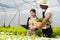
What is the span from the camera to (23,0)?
10.4 ft

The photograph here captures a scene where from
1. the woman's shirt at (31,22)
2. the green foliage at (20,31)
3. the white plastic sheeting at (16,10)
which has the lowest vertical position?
the green foliage at (20,31)

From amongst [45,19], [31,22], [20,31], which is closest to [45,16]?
[45,19]

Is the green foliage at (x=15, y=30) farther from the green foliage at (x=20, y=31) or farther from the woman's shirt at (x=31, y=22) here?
the woman's shirt at (x=31, y=22)

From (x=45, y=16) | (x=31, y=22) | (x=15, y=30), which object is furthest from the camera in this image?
(x=15, y=30)

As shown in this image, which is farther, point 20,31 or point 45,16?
point 20,31

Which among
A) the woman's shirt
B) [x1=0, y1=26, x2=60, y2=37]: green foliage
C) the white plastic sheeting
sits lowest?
[x1=0, y1=26, x2=60, y2=37]: green foliage

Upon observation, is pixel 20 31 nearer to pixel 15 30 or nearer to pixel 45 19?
pixel 15 30

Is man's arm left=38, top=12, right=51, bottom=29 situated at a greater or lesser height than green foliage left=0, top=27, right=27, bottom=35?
greater

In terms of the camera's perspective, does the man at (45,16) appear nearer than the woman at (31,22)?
Yes

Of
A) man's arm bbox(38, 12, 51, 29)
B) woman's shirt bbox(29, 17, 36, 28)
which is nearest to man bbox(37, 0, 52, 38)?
man's arm bbox(38, 12, 51, 29)

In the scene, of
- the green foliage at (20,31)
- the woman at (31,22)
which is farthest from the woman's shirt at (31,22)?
the green foliage at (20,31)

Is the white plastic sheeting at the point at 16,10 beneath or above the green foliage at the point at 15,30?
above

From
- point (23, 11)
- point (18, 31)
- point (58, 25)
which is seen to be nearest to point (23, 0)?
point (23, 11)

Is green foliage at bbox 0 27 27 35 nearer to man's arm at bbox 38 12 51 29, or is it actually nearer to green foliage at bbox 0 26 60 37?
green foliage at bbox 0 26 60 37
